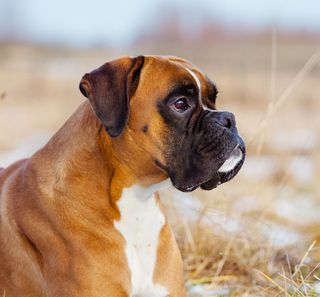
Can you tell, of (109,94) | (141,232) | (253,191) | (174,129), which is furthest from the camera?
(253,191)

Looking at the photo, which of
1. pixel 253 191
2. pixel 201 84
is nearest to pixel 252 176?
pixel 253 191

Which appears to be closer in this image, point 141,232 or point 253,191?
point 141,232

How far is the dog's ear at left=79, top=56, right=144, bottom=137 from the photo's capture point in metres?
3.56

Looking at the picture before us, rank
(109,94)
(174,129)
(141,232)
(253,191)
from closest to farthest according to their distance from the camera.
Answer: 1. (109,94)
2. (174,129)
3. (141,232)
4. (253,191)

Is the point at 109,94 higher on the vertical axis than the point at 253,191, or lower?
higher

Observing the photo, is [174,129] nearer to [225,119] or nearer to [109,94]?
[225,119]

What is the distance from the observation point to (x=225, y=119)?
146 inches

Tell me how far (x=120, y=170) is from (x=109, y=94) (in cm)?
38

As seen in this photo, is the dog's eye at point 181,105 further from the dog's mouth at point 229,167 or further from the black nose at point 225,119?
the dog's mouth at point 229,167

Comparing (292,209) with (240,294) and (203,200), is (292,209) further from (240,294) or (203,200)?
(240,294)

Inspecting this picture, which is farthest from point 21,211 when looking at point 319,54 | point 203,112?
point 319,54

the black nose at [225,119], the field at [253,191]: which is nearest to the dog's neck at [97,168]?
the black nose at [225,119]

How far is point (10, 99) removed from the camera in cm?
1925

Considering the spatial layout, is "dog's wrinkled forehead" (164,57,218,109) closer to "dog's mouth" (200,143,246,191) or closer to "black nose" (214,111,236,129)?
"black nose" (214,111,236,129)
